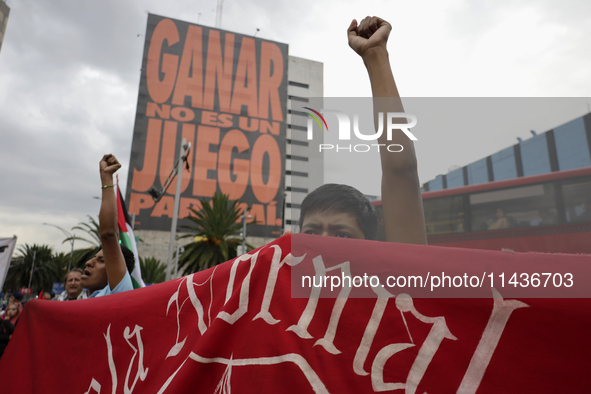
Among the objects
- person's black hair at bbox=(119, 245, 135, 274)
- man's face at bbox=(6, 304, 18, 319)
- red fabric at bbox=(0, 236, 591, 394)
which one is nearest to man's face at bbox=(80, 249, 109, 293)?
person's black hair at bbox=(119, 245, 135, 274)

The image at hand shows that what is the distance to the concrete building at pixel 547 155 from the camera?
16359 millimetres

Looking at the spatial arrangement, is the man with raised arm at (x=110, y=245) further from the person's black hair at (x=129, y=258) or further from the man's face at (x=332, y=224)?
the man's face at (x=332, y=224)

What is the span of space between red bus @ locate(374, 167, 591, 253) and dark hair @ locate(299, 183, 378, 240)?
710cm

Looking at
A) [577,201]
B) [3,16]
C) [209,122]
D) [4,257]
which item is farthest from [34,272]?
[577,201]

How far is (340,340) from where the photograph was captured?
1.11m

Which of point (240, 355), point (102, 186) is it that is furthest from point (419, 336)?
point (102, 186)

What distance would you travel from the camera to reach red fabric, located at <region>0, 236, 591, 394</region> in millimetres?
929

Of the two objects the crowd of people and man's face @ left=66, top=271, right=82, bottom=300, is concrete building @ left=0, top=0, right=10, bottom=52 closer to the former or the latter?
man's face @ left=66, top=271, right=82, bottom=300

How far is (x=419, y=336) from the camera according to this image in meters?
1.04

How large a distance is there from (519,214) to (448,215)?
167cm

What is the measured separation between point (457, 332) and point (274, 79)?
50028mm

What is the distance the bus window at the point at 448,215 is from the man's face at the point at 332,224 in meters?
8.60

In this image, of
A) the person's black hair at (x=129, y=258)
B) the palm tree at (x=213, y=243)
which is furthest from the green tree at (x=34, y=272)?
the person's black hair at (x=129, y=258)

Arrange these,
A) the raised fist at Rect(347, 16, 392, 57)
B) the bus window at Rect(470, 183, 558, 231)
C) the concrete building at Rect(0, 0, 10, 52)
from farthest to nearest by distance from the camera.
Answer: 1. the concrete building at Rect(0, 0, 10, 52)
2. the bus window at Rect(470, 183, 558, 231)
3. the raised fist at Rect(347, 16, 392, 57)
